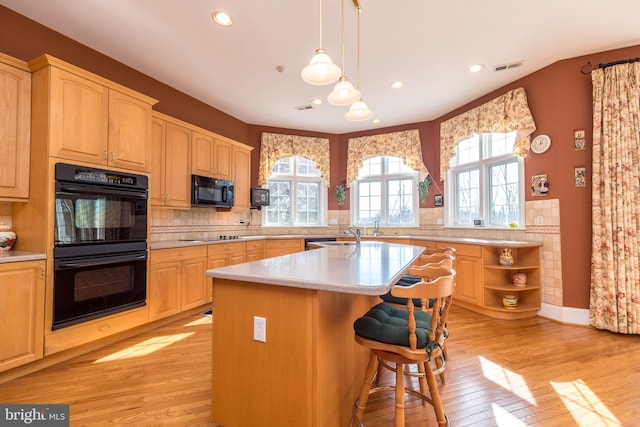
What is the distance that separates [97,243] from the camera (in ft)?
8.23

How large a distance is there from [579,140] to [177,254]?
4570 millimetres

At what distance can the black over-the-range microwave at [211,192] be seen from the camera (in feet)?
12.3

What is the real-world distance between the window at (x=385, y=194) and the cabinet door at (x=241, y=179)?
2086 millimetres

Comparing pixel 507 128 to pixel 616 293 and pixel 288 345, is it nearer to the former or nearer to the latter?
pixel 616 293

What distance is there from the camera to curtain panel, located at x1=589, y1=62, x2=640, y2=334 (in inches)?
114

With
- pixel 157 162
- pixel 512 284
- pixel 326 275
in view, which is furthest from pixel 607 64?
pixel 157 162

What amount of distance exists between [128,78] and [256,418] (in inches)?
144

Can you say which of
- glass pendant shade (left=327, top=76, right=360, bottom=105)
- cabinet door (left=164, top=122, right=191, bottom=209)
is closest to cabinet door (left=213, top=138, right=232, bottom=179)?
cabinet door (left=164, top=122, right=191, bottom=209)

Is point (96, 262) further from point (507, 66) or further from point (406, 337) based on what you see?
point (507, 66)

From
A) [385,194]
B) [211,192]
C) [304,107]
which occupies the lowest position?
[211,192]

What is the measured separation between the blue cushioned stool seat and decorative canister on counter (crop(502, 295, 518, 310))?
7.90ft

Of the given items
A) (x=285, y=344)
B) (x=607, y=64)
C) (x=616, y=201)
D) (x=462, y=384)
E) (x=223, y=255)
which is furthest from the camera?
(x=223, y=255)

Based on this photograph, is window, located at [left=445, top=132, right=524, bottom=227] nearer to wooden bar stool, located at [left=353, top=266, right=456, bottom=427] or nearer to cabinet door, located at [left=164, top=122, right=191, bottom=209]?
wooden bar stool, located at [left=353, top=266, right=456, bottom=427]

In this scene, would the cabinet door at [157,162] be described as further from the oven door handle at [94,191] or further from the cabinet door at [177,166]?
the oven door handle at [94,191]
